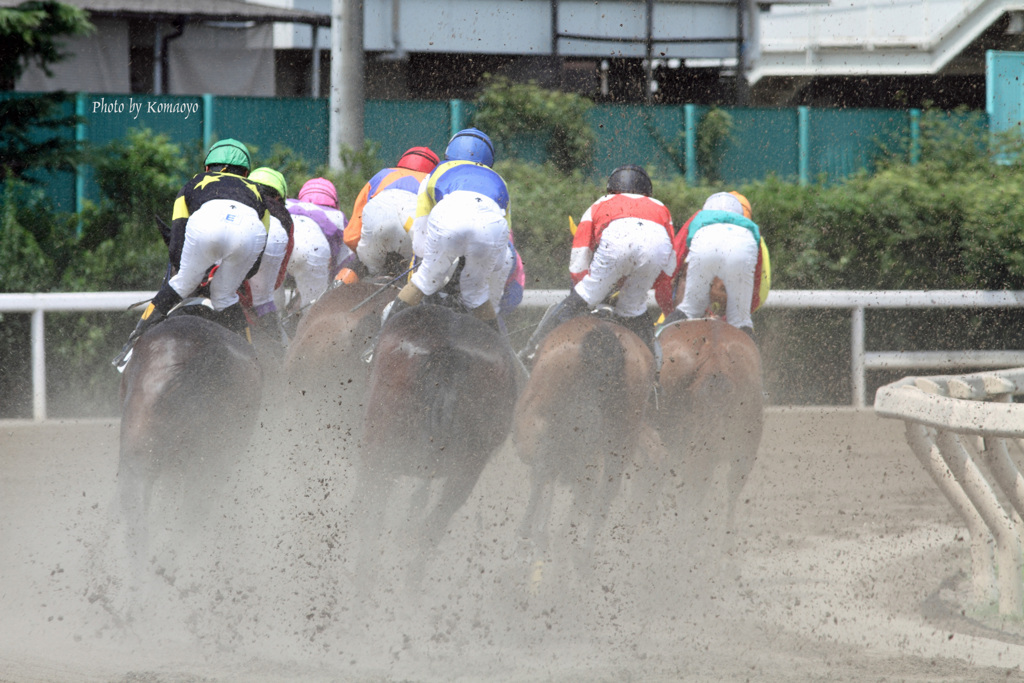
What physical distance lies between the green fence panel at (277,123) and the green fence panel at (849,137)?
5.76m

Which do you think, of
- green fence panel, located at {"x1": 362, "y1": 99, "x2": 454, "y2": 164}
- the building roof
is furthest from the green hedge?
the building roof

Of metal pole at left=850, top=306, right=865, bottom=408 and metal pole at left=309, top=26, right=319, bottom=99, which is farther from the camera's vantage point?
metal pole at left=309, top=26, right=319, bottom=99

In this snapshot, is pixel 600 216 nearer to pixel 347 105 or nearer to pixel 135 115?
pixel 347 105

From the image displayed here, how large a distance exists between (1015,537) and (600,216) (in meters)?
2.20

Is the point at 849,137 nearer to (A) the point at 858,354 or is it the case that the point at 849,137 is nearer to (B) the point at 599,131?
(B) the point at 599,131

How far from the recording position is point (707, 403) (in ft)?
17.8

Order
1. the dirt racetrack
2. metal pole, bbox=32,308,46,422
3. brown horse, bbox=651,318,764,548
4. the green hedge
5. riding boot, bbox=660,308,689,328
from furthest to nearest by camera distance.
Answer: the green hedge, metal pole, bbox=32,308,46,422, riding boot, bbox=660,308,689,328, brown horse, bbox=651,318,764,548, the dirt racetrack

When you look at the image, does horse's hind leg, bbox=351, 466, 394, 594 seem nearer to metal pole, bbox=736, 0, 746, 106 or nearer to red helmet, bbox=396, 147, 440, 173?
red helmet, bbox=396, 147, 440, 173

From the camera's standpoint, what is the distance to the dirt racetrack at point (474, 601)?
407 centimetres

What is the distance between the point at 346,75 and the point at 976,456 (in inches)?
260

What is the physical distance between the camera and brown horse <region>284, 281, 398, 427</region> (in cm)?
530

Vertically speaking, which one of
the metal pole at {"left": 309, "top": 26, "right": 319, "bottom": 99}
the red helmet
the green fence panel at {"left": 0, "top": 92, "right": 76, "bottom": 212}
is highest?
the metal pole at {"left": 309, "top": 26, "right": 319, "bottom": 99}

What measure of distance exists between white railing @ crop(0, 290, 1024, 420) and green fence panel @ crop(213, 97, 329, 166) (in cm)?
407

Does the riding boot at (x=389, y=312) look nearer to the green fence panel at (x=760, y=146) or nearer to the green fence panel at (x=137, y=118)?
the green fence panel at (x=137, y=118)
